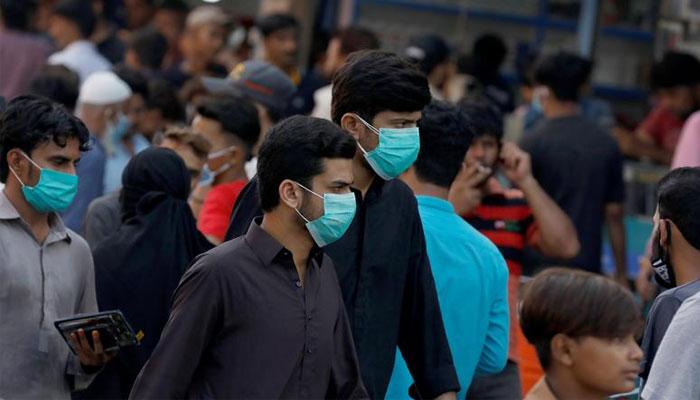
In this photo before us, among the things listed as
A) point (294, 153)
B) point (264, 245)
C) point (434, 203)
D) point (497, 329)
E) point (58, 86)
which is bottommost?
point (497, 329)

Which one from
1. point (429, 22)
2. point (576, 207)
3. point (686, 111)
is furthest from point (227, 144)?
point (429, 22)

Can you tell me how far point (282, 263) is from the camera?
140 inches

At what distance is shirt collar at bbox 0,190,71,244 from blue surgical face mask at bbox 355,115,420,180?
1207 millimetres

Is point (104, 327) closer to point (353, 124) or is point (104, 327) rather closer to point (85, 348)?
point (85, 348)

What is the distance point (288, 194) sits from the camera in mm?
3613

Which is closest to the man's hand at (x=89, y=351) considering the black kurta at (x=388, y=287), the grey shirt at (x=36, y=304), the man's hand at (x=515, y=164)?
the grey shirt at (x=36, y=304)

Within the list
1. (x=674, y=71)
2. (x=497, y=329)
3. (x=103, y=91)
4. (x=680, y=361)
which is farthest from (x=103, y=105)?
(x=680, y=361)

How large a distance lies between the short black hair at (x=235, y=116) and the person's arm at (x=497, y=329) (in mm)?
1860

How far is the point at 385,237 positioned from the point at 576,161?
3.47m

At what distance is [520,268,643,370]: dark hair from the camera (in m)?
3.43

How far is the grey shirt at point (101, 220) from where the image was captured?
5.39 m

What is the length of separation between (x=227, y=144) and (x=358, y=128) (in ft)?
6.76

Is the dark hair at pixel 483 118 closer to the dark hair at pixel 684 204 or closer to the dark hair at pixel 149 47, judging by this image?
the dark hair at pixel 684 204

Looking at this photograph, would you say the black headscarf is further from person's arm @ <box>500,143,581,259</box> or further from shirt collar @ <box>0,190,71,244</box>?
person's arm @ <box>500,143,581,259</box>
